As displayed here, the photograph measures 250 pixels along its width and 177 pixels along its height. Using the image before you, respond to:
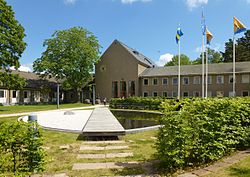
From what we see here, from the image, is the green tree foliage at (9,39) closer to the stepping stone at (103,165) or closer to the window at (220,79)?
the stepping stone at (103,165)

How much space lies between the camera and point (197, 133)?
5586mm

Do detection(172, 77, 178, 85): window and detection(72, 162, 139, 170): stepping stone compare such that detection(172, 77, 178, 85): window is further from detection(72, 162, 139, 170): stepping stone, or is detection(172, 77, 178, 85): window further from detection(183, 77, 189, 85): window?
detection(72, 162, 139, 170): stepping stone

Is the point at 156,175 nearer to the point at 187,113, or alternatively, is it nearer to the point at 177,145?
the point at 177,145

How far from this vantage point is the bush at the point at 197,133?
5.21 metres

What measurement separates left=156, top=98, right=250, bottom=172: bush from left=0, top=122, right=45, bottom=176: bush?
8.82 feet

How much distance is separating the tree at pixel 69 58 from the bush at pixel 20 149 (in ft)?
129

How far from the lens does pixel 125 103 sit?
3011 centimetres

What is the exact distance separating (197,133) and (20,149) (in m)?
3.85

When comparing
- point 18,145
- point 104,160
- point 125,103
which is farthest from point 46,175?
point 125,103

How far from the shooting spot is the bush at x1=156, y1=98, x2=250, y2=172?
521cm

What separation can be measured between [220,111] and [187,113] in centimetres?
122

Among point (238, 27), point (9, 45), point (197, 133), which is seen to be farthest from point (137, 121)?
point (9, 45)

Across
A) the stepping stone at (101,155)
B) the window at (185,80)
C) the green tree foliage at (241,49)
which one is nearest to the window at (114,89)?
the window at (185,80)

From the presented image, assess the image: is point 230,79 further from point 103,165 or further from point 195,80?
point 103,165
